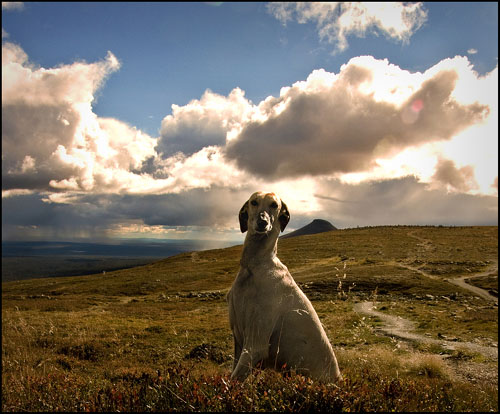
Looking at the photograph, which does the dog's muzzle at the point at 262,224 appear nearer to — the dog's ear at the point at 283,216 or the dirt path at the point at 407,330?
the dog's ear at the point at 283,216

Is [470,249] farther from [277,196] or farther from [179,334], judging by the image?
[277,196]

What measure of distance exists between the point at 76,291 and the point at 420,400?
58575 millimetres

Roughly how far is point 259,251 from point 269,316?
870 millimetres

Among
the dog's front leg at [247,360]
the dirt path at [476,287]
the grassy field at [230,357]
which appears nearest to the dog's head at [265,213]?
the dog's front leg at [247,360]

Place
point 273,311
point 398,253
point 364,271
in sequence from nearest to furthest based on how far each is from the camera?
1. point 273,311
2. point 364,271
3. point 398,253

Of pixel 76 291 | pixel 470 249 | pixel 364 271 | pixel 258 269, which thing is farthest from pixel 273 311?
pixel 470 249

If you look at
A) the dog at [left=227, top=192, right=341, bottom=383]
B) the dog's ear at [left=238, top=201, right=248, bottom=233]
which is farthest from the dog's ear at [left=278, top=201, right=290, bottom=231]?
the dog's ear at [left=238, top=201, right=248, bottom=233]

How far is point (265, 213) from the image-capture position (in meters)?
4.48

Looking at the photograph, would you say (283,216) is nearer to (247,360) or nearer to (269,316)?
(269,316)

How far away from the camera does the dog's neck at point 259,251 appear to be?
182 inches

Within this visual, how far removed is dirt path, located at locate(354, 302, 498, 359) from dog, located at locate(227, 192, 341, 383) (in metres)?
7.86

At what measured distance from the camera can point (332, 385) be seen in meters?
3.95

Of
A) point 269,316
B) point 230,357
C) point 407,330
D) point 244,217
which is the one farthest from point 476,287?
point 269,316

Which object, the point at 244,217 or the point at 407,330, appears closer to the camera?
the point at 244,217
